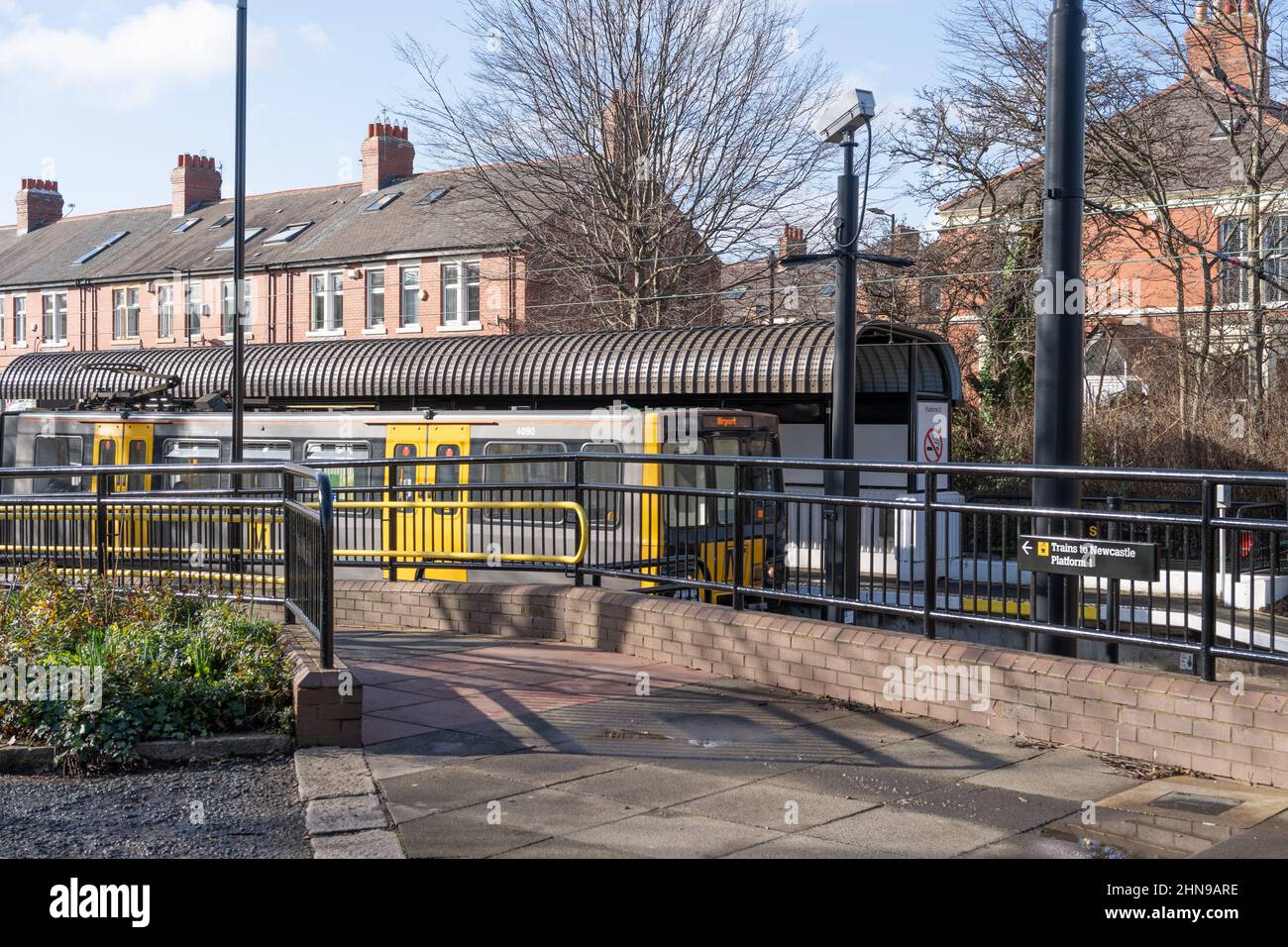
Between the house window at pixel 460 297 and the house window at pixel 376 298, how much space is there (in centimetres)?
288

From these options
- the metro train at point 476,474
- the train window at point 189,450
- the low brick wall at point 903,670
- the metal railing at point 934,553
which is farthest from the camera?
the train window at point 189,450

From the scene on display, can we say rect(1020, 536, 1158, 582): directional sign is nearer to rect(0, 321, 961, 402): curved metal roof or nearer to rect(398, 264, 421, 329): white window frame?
rect(0, 321, 961, 402): curved metal roof

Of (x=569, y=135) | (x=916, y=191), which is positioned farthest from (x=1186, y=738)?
(x=569, y=135)

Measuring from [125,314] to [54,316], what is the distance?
15.6 feet

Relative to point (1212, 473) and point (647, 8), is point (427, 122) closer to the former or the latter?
point (647, 8)

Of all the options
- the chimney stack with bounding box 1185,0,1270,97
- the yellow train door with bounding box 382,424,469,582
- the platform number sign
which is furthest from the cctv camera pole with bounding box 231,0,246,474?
the chimney stack with bounding box 1185,0,1270,97

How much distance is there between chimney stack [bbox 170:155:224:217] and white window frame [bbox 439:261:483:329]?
710 inches

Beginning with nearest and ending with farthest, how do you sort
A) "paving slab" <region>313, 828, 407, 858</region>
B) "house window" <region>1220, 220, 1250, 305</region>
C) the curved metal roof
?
"paving slab" <region>313, 828, 407, 858</region>
the curved metal roof
"house window" <region>1220, 220, 1250, 305</region>

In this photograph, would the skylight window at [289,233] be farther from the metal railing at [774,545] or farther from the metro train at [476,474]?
the metal railing at [774,545]

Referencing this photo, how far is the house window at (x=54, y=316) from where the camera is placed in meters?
51.4

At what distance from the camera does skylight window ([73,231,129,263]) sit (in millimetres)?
52575

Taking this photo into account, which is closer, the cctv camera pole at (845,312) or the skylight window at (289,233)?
the cctv camera pole at (845,312)

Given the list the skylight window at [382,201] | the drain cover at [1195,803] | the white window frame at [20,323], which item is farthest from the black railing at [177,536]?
the white window frame at [20,323]

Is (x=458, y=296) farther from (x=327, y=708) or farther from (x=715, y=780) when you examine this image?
(x=715, y=780)
